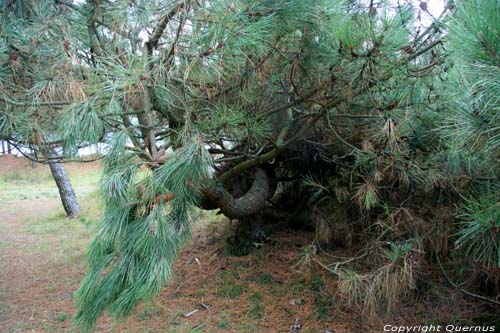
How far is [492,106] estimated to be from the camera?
132 cm

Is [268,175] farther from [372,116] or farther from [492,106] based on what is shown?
[492,106]

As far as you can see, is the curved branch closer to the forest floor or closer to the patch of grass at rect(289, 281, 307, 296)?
the forest floor

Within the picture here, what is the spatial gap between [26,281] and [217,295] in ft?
6.97

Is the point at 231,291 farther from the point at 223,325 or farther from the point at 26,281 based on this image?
the point at 26,281

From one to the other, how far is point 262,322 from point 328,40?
2088mm

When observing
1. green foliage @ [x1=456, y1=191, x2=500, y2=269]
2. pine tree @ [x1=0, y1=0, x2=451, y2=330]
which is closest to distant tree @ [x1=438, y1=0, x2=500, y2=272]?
green foliage @ [x1=456, y1=191, x2=500, y2=269]

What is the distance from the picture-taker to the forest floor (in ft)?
9.41

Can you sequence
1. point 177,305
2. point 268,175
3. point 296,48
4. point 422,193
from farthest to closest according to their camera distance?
1. point 268,175
2. point 177,305
3. point 422,193
4. point 296,48

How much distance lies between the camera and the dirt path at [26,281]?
128 inches

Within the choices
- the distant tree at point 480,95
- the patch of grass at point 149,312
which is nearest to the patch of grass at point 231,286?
the patch of grass at point 149,312

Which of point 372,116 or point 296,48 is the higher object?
point 296,48

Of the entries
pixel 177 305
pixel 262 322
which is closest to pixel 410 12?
pixel 262 322

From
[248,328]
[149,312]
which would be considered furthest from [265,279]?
[149,312]

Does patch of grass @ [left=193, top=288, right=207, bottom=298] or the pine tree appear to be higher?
the pine tree
